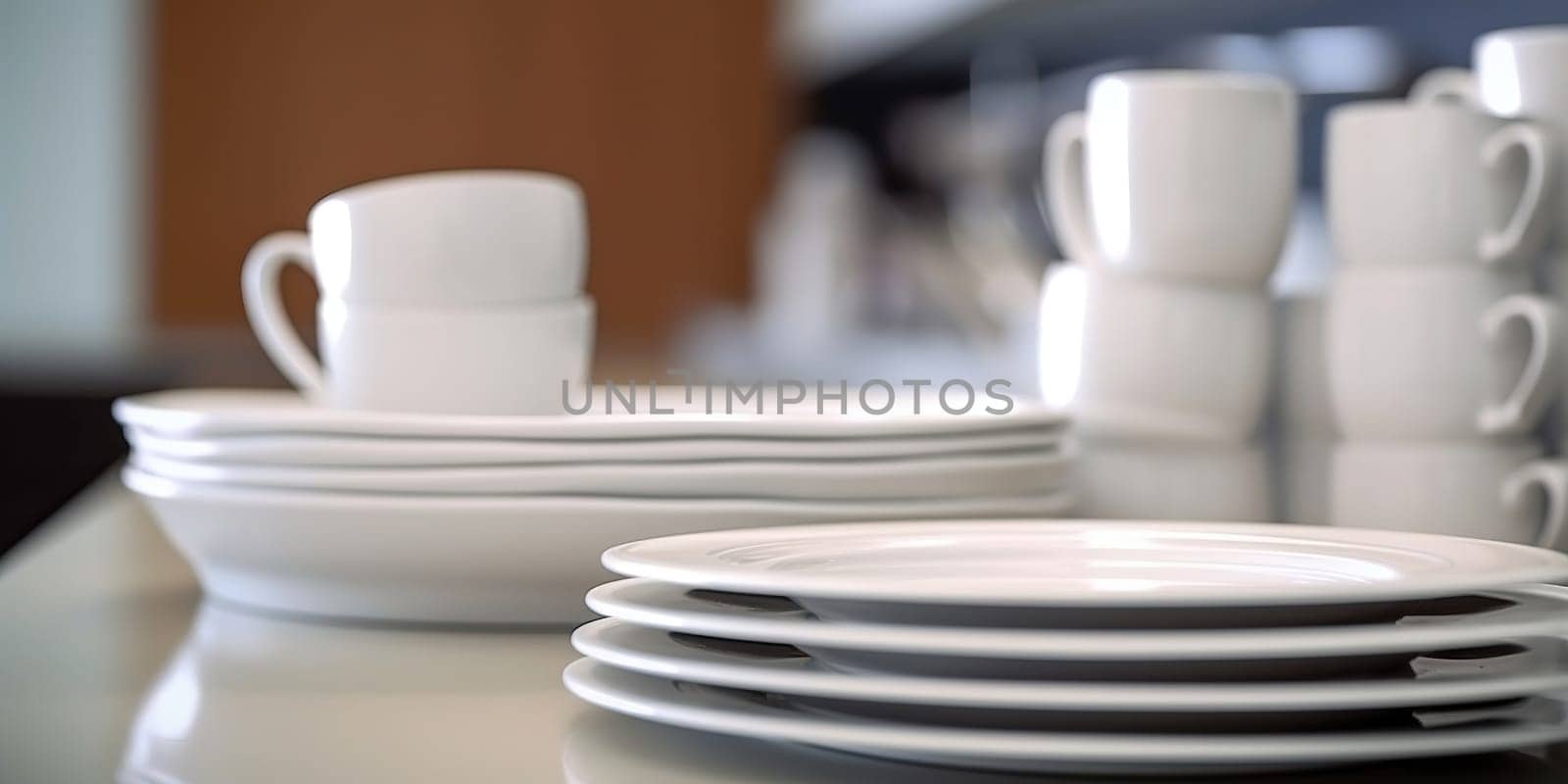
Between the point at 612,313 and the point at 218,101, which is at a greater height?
the point at 218,101

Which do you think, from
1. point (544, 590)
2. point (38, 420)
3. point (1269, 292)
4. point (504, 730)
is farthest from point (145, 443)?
point (38, 420)

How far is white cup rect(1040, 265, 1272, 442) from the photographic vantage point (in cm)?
76

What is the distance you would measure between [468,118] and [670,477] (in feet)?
16.9

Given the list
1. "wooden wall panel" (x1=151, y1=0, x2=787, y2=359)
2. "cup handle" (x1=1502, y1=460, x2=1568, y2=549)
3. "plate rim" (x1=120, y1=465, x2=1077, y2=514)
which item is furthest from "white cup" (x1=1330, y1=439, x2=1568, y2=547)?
"wooden wall panel" (x1=151, y1=0, x2=787, y2=359)

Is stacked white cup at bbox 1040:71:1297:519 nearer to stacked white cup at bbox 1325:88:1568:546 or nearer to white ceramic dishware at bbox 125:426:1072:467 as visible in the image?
stacked white cup at bbox 1325:88:1568:546

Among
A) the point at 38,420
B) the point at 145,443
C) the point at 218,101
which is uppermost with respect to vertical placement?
the point at 218,101

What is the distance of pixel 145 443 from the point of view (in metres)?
0.69

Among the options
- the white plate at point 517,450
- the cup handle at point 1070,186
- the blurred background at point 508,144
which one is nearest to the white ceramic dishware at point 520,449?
the white plate at point 517,450

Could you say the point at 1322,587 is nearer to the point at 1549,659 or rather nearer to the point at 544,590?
the point at 1549,659

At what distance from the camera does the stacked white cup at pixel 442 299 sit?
760 mm

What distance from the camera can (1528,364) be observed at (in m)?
0.72

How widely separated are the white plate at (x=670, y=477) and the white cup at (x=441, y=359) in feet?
0.40

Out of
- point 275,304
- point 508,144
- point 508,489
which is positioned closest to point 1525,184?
point 508,489

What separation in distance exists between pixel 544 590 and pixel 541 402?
0.17 metres
